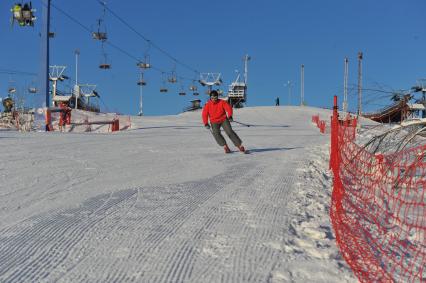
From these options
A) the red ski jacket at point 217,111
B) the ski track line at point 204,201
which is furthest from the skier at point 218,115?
the ski track line at point 204,201

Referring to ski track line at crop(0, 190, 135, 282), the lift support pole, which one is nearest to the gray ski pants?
ski track line at crop(0, 190, 135, 282)

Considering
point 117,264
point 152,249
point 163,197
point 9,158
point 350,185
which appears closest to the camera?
point 117,264

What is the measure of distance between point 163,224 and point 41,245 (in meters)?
0.99

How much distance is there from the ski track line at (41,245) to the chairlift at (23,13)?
18390 millimetres

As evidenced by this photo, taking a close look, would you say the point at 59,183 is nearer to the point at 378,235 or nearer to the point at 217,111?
the point at 378,235

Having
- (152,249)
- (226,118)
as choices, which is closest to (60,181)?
(152,249)

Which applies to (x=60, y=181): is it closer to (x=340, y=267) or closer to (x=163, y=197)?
(x=163, y=197)

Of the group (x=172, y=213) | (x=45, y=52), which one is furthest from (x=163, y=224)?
(x=45, y=52)

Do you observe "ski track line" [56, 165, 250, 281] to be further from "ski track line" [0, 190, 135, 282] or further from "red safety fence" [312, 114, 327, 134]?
"red safety fence" [312, 114, 327, 134]

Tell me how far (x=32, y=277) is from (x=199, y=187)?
10.2ft

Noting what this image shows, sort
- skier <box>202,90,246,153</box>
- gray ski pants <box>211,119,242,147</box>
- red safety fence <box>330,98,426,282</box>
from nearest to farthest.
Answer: red safety fence <box>330,98,426,282</box>, gray ski pants <box>211,119,242,147</box>, skier <box>202,90,246,153</box>

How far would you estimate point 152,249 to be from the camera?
10.7 feet

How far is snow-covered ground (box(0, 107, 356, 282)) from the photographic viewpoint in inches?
115

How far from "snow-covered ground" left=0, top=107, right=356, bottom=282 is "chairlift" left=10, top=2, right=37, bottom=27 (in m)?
14.8
